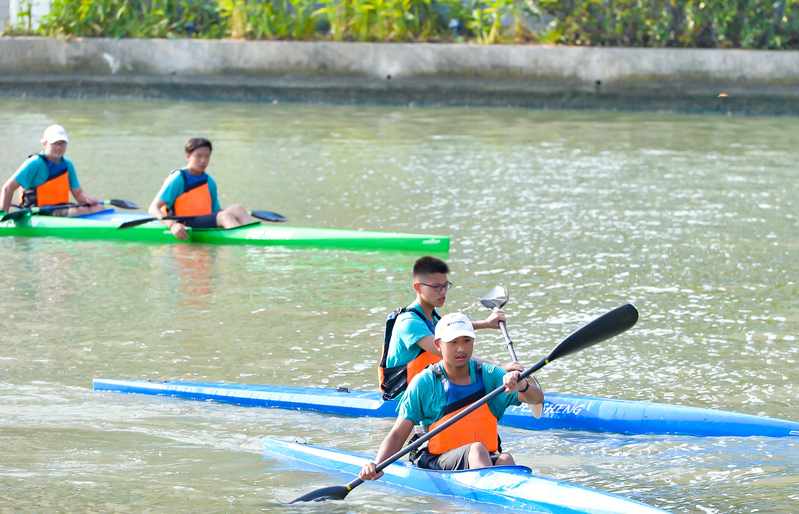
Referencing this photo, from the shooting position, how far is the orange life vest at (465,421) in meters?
4.57

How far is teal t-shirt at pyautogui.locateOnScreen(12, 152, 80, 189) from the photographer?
9842mm

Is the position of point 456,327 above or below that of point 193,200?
above

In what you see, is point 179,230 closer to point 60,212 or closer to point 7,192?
point 60,212

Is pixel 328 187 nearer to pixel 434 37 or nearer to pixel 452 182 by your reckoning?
pixel 452 182

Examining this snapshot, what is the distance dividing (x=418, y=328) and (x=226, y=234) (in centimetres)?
484

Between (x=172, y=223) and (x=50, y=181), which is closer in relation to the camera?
(x=172, y=223)

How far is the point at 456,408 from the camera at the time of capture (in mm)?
4574

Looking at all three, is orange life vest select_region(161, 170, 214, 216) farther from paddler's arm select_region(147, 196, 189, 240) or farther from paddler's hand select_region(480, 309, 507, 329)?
paddler's hand select_region(480, 309, 507, 329)

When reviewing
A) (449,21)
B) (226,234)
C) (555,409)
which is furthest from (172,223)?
(449,21)

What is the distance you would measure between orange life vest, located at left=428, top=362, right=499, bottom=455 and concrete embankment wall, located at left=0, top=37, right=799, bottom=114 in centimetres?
1428

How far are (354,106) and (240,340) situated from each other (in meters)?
12.4

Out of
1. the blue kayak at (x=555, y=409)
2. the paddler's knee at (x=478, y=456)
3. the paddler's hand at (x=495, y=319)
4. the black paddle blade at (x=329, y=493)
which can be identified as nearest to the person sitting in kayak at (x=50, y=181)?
the blue kayak at (x=555, y=409)

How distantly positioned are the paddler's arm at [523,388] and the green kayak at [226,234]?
4.51m

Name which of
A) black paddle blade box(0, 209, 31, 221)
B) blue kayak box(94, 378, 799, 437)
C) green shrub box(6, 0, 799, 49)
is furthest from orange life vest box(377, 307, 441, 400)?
green shrub box(6, 0, 799, 49)
